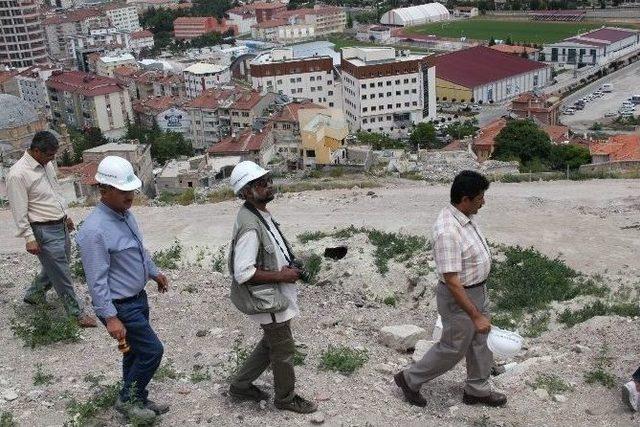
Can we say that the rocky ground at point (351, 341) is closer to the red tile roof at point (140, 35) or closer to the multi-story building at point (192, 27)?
the red tile roof at point (140, 35)

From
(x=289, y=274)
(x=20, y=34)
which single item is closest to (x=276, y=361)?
(x=289, y=274)

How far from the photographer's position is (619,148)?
897 inches

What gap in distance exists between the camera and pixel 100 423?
3.69 metres

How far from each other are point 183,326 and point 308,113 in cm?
2594

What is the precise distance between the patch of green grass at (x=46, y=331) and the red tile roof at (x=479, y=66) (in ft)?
146

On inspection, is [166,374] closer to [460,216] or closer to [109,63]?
[460,216]

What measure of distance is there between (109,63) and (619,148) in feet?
150

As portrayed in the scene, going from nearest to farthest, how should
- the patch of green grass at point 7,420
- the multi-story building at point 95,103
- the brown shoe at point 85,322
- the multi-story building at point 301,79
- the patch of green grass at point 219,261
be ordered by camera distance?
the patch of green grass at point 7,420, the brown shoe at point 85,322, the patch of green grass at point 219,261, the multi-story building at point 95,103, the multi-story building at point 301,79

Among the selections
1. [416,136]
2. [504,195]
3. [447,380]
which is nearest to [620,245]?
[504,195]

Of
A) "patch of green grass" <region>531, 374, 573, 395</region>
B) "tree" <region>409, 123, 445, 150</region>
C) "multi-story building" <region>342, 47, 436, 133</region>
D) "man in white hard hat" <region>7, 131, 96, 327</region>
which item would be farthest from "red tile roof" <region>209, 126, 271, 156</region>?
"patch of green grass" <region>531, 374, 573, 395</region>

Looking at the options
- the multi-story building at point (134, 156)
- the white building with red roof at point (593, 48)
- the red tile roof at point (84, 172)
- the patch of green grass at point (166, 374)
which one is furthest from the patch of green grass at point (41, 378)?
the white building with red roof at point (593, 48)

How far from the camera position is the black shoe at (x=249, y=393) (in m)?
3.91

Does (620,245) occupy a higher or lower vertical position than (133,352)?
lower

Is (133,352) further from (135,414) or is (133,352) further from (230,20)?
(230,20)
